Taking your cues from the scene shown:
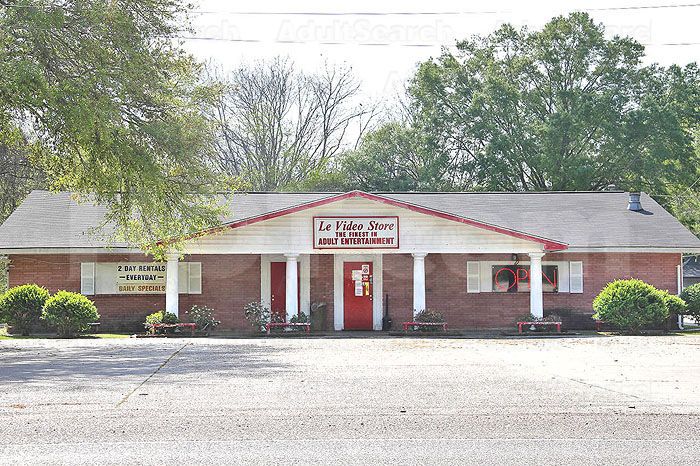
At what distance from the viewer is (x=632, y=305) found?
2925 centimetres

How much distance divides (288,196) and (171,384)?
70.9 feet

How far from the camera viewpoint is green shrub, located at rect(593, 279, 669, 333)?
29.3 meters

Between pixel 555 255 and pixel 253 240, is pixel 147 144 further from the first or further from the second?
pixel 555 255

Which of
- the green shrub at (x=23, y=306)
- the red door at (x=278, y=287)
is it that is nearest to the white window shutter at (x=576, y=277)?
the red door at (x=278, y=287)

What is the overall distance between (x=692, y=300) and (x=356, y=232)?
11534 mm

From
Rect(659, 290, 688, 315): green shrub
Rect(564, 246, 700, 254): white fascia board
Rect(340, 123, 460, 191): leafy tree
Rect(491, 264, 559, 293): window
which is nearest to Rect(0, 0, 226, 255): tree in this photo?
Rect(491, 264, 559, 293): window

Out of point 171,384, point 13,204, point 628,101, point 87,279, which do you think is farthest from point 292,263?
point 628,101

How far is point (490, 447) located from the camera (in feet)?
32.8

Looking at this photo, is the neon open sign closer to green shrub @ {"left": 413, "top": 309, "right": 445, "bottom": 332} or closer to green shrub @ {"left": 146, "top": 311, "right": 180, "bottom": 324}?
green shrub @ {"left": 413, "top": 309, "right": 445, "bottom": 332}

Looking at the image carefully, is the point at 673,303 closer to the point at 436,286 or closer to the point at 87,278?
the point at 436,286

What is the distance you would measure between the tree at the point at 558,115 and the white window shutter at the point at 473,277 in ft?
64.4

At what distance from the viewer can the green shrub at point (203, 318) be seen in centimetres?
2943

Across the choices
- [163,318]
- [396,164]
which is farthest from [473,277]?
[396,164]

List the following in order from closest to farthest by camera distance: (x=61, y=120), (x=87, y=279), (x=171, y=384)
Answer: (x=171, y=384), (x=61, y=120), (x=87, y=279)
